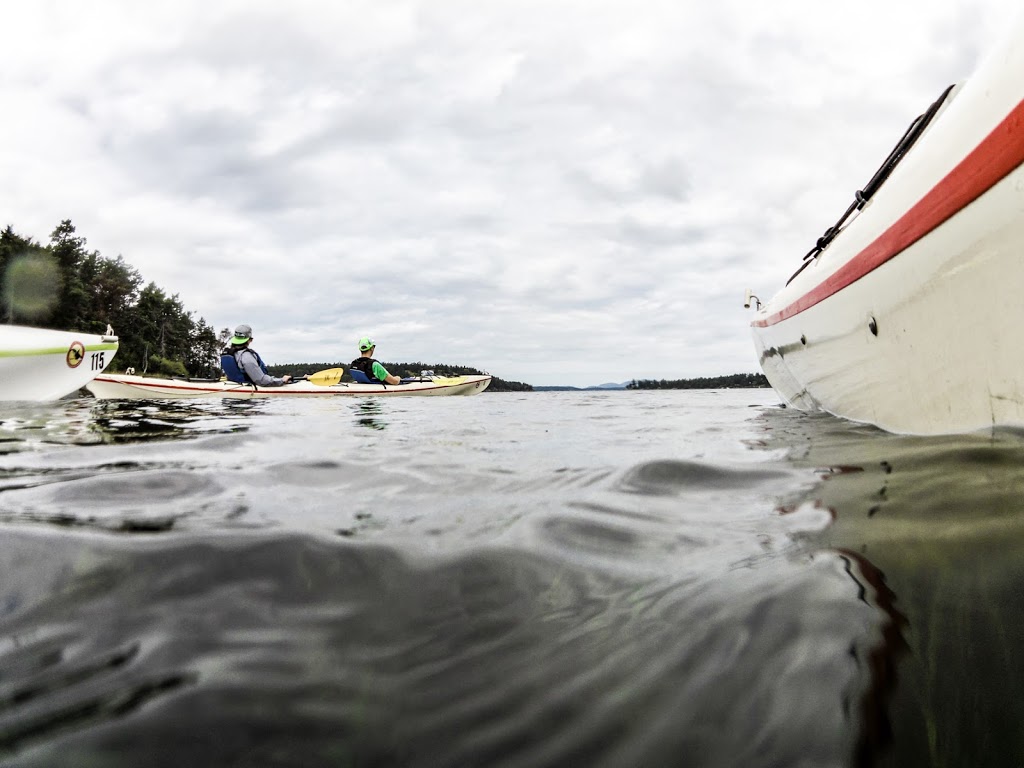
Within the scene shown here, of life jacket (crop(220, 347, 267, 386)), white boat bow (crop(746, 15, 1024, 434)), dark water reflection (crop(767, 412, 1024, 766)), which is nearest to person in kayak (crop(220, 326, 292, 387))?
life jacket (crop(220, 347, 267, 386))

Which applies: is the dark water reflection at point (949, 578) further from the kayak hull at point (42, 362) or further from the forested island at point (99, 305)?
the forested island at point (99, 305)

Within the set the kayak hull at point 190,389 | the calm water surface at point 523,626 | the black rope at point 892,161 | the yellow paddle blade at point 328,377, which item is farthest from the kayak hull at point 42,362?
the black rope at point 892,161

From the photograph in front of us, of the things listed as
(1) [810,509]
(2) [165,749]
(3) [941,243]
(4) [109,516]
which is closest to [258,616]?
(2) [165,749]

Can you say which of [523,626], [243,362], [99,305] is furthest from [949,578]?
[99,305]

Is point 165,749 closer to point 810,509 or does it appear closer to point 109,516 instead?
point 109,516

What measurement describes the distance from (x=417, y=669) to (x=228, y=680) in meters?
0.29

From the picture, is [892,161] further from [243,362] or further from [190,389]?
[190,389]

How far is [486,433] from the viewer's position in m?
5.21

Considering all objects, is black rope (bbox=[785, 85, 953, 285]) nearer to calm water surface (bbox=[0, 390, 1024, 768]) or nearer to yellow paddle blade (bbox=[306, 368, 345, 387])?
calm water surface (bbox=[0, 390, 1024, 768])

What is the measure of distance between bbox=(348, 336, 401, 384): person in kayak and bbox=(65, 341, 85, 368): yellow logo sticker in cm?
622

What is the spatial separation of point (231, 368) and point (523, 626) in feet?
49.6

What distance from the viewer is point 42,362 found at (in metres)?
10.0

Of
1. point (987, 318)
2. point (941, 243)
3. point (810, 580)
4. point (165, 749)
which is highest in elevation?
point (941, 243)

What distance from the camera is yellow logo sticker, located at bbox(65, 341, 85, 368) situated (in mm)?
10680
